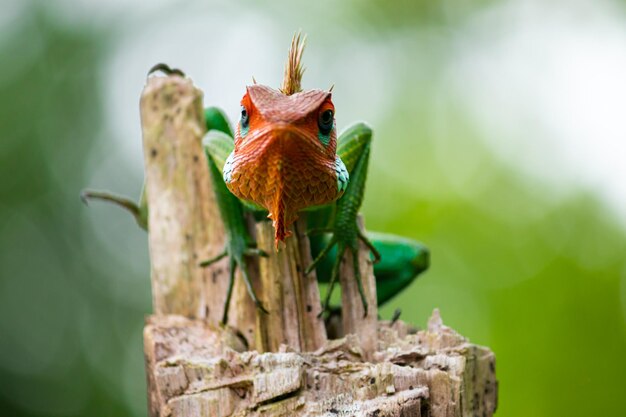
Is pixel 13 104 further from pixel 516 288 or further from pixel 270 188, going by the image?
pixel 270 188

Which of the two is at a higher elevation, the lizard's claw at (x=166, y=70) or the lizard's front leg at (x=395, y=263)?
the lizard's claw at (x=166, y=70)

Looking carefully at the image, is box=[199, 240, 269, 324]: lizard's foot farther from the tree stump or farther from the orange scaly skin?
the orange scaly skin

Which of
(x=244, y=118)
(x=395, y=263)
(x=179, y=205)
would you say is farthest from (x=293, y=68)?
(x=395, y=263)

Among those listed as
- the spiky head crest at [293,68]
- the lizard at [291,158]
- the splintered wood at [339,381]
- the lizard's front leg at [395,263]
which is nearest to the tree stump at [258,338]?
the splintered wood at [339,381]

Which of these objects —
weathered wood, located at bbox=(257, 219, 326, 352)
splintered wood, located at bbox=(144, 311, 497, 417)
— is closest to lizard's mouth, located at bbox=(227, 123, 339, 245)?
splintered wood, located at bbox=(144, 311, 497, 417)

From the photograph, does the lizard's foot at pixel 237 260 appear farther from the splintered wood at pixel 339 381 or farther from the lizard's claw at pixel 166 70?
the lizard's claw at pixel 166 70

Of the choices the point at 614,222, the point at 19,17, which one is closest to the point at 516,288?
the point at 614,222

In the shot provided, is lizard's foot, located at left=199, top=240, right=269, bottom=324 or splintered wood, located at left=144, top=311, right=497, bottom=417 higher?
lizard's foot, located at left=199, top=240, right=269, bottom=324

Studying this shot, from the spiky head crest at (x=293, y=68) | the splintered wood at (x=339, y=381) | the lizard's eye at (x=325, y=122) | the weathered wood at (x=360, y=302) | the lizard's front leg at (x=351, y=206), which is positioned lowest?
the splintered wood at (x=339, y=381)
